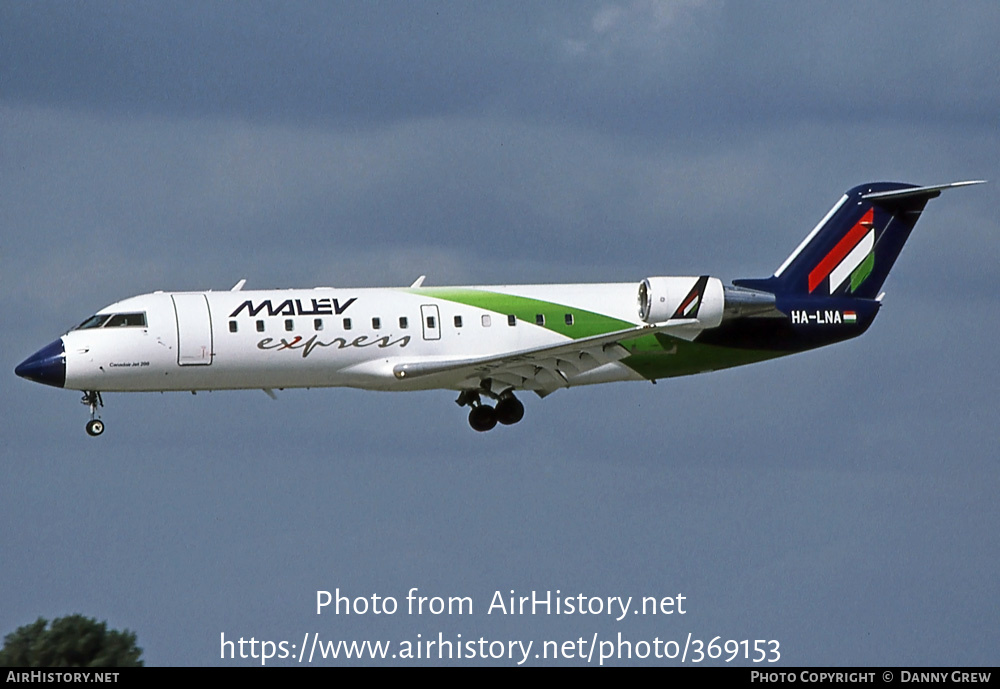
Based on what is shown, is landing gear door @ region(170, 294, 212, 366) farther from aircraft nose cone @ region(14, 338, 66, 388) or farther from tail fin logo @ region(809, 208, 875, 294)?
tail fin logo @ region(809, 208, 875, 294)

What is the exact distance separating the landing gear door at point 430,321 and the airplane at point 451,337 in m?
0.03

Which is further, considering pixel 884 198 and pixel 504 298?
pixel 884 198

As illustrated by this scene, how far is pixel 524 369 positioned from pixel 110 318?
10863 mm

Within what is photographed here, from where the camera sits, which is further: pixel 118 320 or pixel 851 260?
pixel 851 260

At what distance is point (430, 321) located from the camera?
57.6 meters

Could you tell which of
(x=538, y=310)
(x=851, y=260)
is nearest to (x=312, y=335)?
(x=538, y=310)

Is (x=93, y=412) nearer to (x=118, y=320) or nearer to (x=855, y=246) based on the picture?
(x=118, y=320)

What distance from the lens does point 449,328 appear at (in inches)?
2274

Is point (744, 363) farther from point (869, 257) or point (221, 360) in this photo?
point (221, 360)

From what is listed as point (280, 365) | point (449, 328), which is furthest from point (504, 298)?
point (280, 365)

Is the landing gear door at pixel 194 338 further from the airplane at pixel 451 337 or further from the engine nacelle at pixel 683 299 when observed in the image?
the engine nacelle at pixel 683 299

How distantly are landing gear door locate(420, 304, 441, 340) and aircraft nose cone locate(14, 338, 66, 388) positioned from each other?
9.32m

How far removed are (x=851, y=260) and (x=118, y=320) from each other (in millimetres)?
20582

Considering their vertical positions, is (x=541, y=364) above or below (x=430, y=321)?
below
